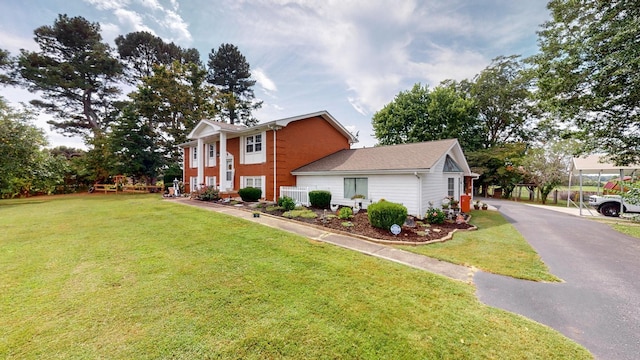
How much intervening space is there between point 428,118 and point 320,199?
21933 mm

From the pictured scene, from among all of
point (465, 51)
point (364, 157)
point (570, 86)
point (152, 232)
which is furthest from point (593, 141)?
point (152, 232)

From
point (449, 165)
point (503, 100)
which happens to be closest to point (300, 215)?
point (449, 165)

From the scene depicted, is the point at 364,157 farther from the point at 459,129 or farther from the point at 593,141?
the point at 459,129

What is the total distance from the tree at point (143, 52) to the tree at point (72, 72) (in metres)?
2.16

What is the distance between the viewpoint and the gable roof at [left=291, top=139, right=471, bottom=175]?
10656 mm

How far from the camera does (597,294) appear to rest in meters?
4.33

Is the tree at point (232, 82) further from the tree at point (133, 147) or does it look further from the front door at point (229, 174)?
the front door at point (229, 174)

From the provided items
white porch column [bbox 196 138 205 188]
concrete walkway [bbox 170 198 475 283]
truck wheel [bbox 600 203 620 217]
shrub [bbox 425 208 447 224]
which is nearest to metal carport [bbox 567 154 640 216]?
truck wheel [bbox 600 203 620 217]

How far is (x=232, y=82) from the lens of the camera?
3394cm

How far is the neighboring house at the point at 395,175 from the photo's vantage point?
1045 centimetres

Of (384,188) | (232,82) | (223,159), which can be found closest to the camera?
(384,188)

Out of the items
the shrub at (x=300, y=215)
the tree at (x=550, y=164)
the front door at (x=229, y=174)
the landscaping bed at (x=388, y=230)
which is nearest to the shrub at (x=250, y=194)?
the front door at (x=229, y=174)

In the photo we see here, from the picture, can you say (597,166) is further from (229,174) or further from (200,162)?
(200,162)

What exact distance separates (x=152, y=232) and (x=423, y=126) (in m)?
28.7
